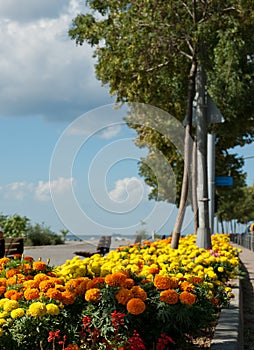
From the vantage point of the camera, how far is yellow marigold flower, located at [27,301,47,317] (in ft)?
14.3

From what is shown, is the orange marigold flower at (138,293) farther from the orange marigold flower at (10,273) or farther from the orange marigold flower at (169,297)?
the orange marigold flower at (10,273)

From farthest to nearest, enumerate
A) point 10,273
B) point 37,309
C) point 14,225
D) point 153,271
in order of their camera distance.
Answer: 1. point 14,225
2. point 153,271
3. point 10,273
4. point 37,309

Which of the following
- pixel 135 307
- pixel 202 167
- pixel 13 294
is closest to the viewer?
pixel 135 307

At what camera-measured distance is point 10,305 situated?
15.0 feet

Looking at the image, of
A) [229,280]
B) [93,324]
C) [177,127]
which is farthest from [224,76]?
[93,324]

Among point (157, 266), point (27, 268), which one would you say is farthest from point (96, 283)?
point (157, 266)

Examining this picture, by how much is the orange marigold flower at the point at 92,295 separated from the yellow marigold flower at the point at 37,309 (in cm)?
39

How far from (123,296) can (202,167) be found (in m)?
7.88

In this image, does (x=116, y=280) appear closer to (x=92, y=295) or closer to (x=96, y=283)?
(x=96, y=283)

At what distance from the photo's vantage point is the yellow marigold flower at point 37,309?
4359mm

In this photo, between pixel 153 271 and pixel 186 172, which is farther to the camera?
pixel 186 172

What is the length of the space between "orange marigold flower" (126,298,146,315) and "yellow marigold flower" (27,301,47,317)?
0.62 metres

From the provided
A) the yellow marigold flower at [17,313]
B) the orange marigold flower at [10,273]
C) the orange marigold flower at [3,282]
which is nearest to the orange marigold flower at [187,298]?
the yellow marigold flower at [17,313]

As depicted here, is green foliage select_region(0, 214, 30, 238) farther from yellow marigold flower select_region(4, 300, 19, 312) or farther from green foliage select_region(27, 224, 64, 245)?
yellow marigold flower select_region(4, 300, 19, 312)
